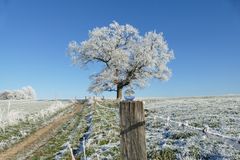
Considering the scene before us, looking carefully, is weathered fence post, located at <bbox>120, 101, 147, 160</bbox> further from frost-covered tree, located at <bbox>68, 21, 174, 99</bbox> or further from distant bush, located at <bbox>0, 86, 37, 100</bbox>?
distant bush, located at <bbox>0, 86, 37, 100</bbox>

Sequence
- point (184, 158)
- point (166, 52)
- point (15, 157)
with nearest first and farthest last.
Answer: point (184, 158), point (15, 157), point (166, 52)

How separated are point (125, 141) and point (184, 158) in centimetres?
611

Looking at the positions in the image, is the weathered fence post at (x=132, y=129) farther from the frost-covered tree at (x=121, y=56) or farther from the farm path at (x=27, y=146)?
the frost-covered tree at (x=121, y=56)

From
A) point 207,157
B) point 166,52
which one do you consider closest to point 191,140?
point 207,157

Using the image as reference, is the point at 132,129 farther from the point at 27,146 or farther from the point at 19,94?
the point at 19,94

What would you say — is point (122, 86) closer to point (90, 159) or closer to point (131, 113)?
point (90, 159)

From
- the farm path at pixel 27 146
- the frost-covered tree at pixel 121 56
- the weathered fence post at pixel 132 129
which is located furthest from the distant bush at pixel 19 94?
the weathered fence post at pixel 132 129

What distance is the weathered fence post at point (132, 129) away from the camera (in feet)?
16.7

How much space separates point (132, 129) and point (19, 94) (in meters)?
185

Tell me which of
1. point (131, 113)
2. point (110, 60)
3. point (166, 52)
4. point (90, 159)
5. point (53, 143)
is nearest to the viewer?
point (131, 113)

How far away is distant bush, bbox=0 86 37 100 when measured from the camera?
591 feet

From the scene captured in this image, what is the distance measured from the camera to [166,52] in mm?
71125

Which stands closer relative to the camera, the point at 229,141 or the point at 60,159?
the point at 229,141

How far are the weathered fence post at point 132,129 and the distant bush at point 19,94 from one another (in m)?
182
